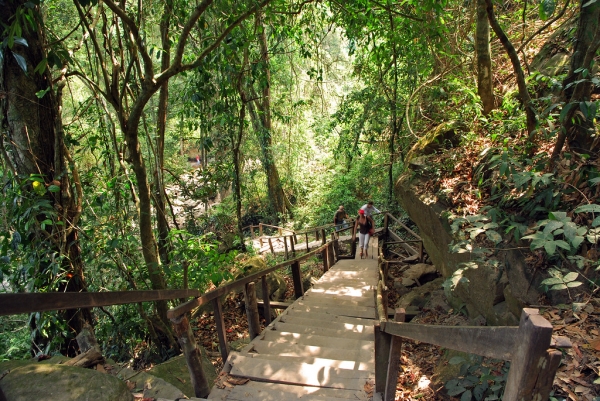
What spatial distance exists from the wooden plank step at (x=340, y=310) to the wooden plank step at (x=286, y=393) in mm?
2393

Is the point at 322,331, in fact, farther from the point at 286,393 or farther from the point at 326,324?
the point at 286,393

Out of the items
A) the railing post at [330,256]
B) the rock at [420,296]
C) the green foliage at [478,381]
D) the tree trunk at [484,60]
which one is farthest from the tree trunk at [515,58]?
the railing post at [330,256]

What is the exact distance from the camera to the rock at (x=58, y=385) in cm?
177

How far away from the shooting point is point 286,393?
2.82m

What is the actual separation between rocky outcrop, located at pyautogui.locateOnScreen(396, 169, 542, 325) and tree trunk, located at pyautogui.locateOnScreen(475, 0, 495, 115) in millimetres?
1947

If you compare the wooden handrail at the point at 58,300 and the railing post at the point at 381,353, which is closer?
the wooden handrail at the point at 58,300

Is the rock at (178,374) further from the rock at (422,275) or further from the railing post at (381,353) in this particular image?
the rock at (422,275)

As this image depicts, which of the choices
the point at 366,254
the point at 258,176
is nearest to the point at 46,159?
the point at 366,254

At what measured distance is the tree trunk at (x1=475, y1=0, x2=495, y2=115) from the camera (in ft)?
18.1

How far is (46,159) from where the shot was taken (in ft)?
11.6

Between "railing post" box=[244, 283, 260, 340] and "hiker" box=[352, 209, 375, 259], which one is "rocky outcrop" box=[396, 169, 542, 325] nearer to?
"railing post" box=[244, 283, 260, 340]

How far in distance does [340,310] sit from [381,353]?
292 centimetres

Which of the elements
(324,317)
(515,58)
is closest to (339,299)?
(324,317)

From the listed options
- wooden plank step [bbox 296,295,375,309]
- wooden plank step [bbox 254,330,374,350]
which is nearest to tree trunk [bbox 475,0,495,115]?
wooden plank step [bbox 296,295,375,309]
